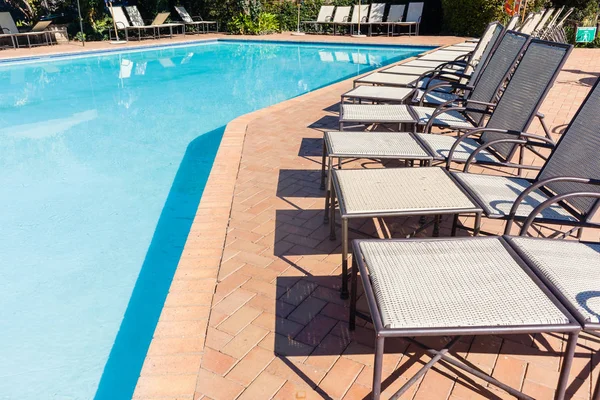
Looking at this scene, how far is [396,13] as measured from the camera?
52.9ft

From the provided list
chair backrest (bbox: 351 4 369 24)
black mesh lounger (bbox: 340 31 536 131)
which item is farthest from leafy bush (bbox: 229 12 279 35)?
black mesh lounger (bbox: 340 31 536 131)

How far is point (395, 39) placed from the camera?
1495 cm

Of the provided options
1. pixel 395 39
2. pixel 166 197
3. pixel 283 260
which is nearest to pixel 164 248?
pixel 166 197

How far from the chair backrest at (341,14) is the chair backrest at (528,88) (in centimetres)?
1434

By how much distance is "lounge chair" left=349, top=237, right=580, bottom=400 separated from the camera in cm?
136

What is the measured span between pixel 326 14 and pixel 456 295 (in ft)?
55.5

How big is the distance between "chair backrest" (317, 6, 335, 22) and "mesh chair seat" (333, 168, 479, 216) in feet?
51.1

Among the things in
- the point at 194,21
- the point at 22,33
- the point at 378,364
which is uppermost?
the point at 194,21

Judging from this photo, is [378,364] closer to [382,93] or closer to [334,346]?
[334,346]

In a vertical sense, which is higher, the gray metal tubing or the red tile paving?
the gray metal tubing

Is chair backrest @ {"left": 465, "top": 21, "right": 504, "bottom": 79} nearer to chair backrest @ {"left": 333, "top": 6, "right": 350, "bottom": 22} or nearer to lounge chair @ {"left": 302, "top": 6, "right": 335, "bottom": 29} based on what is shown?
chair backrest @ {"left": 333, "top": 6, "right": 350, "bottom": 22}

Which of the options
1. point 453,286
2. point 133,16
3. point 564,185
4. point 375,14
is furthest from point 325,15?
point 453,286

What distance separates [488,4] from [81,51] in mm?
11593

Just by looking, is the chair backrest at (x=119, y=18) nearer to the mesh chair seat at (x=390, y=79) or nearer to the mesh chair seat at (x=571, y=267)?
the mesh chair seat at (x=390, y=79)
